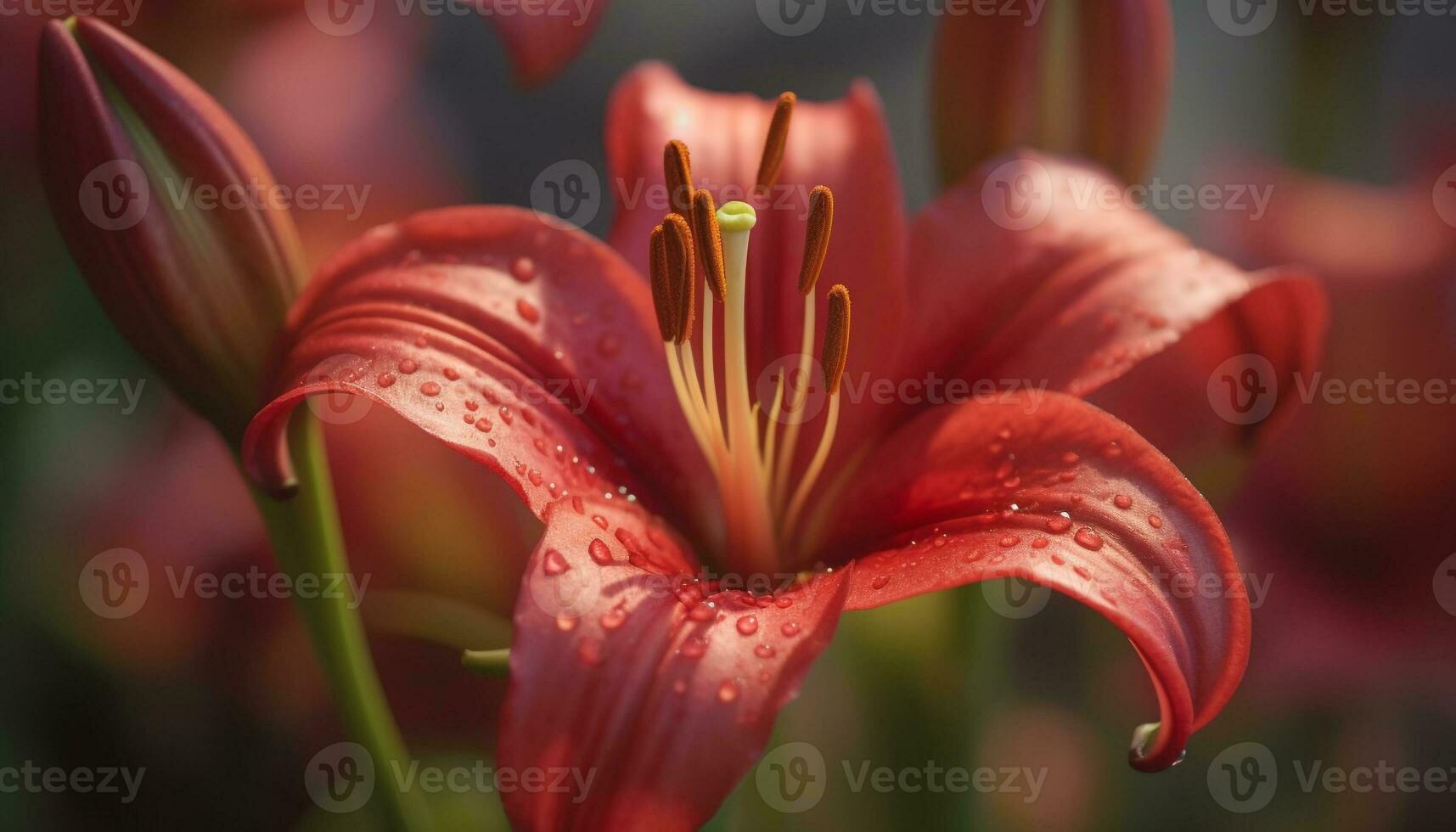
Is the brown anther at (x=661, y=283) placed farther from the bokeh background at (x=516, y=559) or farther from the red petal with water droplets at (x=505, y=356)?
the bokeh background at (x=516, y=559)

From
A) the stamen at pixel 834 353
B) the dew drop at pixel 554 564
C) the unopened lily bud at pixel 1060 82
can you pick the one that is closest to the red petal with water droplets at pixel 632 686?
the dew drop at pixel 554 564

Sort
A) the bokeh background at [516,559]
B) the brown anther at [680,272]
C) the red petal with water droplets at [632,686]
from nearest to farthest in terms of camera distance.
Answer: the red petal with water droplets at [632,686], the brown anther at [680,272], the bokeh background at [516,559]

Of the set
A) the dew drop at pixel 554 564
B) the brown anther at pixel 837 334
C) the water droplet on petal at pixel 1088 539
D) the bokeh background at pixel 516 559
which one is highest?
the brown anther at pixel 837 334

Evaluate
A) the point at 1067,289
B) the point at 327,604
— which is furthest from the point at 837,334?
the point at 327,604

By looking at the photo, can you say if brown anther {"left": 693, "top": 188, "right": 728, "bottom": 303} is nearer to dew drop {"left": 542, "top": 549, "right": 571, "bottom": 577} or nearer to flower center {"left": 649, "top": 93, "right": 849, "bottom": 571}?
flower center {"left": 649, "top": 93, "right": 849, "bottom": 571}

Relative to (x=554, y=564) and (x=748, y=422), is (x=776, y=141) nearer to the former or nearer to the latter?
(x=748, y=422)

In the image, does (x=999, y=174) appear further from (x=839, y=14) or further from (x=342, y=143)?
(x=839, y=14)
